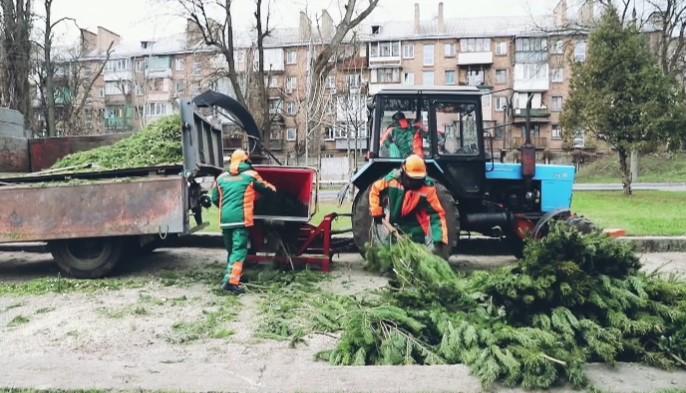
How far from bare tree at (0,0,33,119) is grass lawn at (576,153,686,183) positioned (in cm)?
2902

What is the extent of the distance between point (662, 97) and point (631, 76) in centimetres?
127

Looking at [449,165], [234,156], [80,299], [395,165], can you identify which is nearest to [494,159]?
[449,165]

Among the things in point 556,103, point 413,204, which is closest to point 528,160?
point 413,204

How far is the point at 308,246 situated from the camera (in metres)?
7.97

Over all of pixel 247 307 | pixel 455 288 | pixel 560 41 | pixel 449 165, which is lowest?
pixel 247 307

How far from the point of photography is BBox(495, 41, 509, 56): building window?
164 feet

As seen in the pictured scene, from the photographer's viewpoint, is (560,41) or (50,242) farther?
(560,41)

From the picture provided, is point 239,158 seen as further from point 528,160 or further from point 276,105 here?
point 276,105

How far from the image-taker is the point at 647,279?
4453mm

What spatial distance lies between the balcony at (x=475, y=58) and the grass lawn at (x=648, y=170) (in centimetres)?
1361

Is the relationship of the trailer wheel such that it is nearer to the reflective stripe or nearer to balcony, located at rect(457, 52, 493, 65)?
the reflective stripe

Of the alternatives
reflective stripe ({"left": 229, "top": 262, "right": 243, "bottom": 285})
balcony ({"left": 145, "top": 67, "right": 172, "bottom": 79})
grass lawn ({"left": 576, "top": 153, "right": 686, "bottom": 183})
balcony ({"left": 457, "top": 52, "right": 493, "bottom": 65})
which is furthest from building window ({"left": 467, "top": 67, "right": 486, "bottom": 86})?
reflective stripe ({"left": 229, "top": 262, "right": 243, "bottom": 285})

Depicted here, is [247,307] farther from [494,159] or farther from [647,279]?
[494,159]

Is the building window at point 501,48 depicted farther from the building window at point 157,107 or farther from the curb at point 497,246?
the curb at point 497,246
